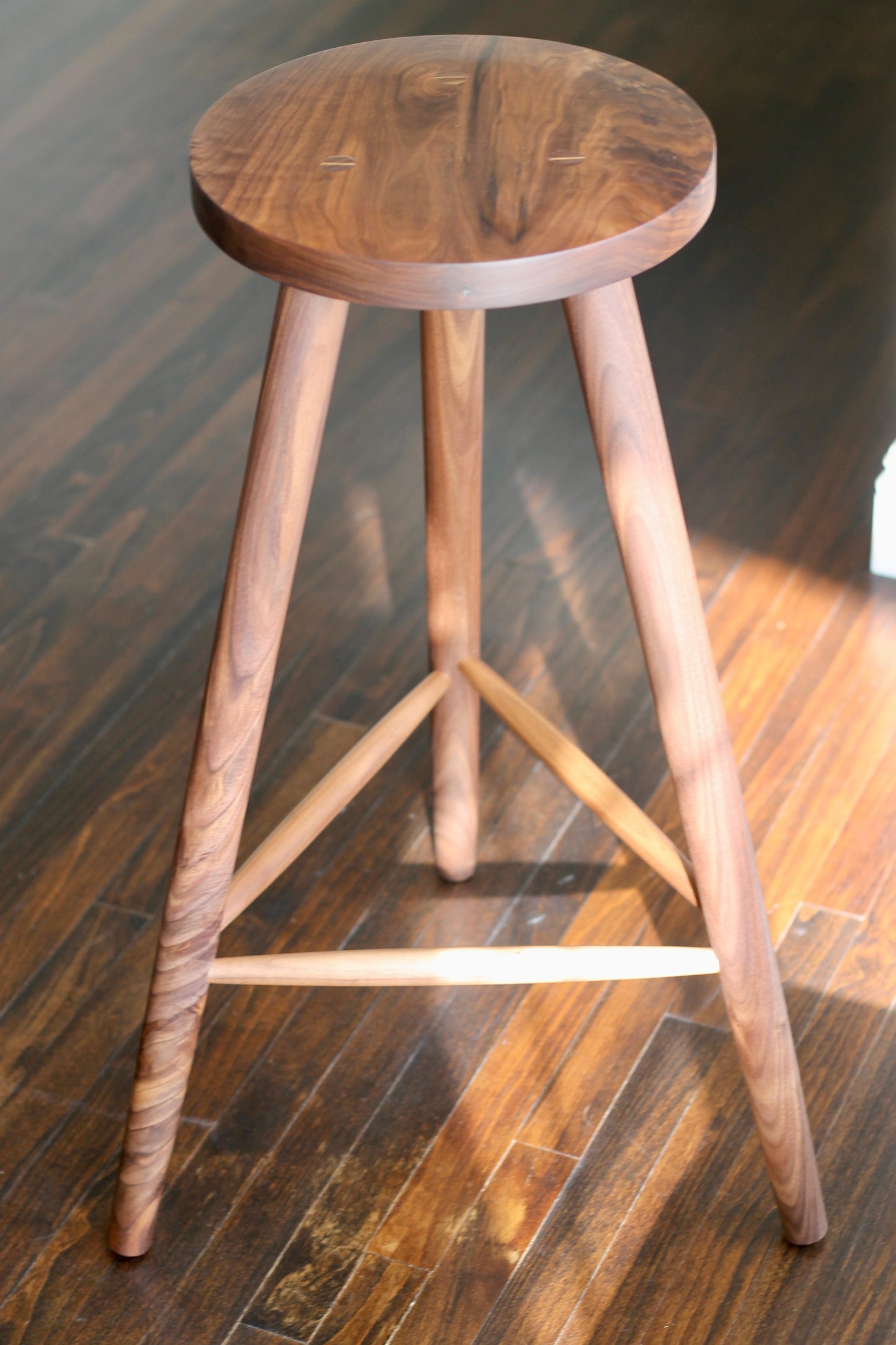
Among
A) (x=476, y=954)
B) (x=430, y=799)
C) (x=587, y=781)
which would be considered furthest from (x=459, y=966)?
(x=430, y=799)

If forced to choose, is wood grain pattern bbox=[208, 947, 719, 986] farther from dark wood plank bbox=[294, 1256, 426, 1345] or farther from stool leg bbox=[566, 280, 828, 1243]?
dark wood plank bbox=[294, 1256, 426, 1345]

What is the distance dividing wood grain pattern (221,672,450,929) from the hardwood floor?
23 cm

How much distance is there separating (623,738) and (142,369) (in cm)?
104

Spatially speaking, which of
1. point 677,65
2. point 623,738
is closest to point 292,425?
point 623,738

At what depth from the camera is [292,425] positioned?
3.41 feet

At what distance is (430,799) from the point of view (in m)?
1.70

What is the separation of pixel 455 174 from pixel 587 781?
1.74 feet

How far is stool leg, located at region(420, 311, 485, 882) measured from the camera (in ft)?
4.17

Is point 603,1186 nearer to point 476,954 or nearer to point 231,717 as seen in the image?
point 476,954

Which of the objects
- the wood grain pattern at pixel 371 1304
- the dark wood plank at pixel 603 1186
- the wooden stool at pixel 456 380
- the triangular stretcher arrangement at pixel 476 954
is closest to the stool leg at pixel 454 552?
the wooden stool at pixel 456 380

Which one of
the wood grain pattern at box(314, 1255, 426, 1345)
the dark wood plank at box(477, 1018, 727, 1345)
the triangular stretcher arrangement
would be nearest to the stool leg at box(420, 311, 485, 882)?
the triangular stretcher arrangement

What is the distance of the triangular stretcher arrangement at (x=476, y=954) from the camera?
119 cm

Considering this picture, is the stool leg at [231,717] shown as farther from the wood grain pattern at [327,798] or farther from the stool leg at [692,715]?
the stool leg at [692,715]

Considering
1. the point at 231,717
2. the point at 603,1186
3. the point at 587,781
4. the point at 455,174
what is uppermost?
the point at 455,174
